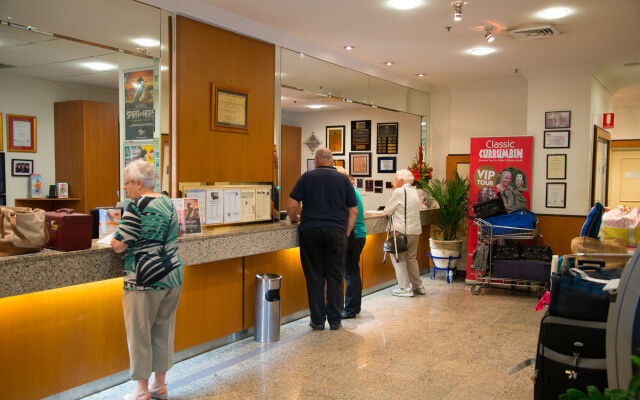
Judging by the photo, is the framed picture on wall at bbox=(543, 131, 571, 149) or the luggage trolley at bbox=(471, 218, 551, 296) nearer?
the luggage trolley at bbox=(471, 218, 551, 296)

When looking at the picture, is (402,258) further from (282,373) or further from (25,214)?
(25,214)

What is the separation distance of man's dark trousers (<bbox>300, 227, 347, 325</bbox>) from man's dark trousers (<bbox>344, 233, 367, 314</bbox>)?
1.26 ft

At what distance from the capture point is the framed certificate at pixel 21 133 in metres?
4.02

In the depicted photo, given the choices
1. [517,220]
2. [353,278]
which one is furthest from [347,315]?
[517,220]

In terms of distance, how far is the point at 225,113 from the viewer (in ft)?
15.3

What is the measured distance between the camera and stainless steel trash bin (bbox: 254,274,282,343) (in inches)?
185

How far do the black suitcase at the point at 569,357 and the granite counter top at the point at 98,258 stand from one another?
98.5 inches

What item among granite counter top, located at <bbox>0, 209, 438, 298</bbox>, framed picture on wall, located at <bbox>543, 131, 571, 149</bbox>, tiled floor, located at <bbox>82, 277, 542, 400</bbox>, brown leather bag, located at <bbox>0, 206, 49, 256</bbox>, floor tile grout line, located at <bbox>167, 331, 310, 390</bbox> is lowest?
floor tile grout line, located at <bbox>167, 331, 310, 390</bbox>

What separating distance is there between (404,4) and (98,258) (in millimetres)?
3203

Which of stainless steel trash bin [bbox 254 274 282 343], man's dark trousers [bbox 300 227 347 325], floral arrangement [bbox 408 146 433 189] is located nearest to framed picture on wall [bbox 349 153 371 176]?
floral arrangement [bbox 408 146 433 189]

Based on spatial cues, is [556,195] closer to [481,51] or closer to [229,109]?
[481,51]

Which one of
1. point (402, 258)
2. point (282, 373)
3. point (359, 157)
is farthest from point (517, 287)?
point (282, 373)

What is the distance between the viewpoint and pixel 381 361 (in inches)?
167

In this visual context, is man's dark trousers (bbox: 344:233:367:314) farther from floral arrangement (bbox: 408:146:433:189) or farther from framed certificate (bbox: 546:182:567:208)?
framed certificate (bbox: 546:182:567:208)
